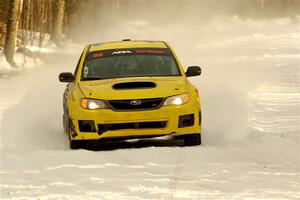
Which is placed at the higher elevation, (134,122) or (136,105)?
(136,105)

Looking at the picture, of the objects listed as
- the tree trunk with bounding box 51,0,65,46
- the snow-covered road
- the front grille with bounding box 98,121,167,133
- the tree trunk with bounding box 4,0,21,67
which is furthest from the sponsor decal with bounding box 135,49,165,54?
the tree trunk with bounding box 51,0,65,46

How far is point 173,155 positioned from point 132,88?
1432 millimetres

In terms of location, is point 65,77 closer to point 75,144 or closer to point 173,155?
point 75,144

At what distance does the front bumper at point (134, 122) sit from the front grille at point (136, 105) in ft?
0.24

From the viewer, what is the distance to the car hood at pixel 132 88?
10203 mm

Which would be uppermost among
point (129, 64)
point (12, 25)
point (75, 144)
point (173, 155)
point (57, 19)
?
point (129, 64)

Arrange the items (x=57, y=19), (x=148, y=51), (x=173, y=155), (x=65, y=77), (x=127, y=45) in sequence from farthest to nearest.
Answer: (x=57, y=19) < (x=127, y=45) < (x=148, y=51) < (x=65, y=77) < (x=173, y=155)

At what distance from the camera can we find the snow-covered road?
734 cm

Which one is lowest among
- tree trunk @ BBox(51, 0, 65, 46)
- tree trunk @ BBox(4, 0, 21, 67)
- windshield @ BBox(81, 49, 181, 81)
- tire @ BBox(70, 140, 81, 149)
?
tree trunk @ BBox(51, 0, 65, 46)

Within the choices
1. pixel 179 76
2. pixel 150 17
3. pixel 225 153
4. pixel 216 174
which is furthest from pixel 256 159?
pixel 150 17

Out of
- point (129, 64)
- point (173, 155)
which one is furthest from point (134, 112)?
point (129, 64)

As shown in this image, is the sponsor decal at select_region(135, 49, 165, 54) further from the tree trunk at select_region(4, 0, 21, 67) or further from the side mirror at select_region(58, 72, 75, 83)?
the tree trunk at select_region(4, 0, 21, 67)

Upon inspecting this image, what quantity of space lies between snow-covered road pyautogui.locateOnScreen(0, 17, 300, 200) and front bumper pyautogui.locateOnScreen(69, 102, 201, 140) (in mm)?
256

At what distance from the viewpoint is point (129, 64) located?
454 inches
